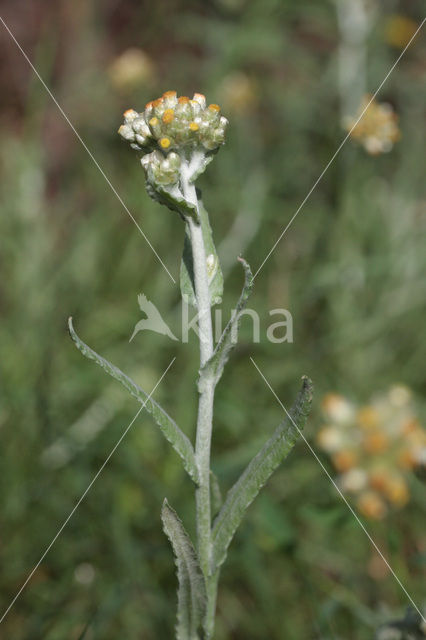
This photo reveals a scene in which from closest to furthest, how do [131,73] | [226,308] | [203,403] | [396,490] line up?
1. [203,403]
2. [396,490]
3. [226,308]
4. [131,73]

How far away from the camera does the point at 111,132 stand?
3.88m

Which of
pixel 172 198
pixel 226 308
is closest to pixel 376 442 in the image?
pixel 226 308

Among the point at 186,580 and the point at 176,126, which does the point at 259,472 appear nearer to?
the point at 186,580

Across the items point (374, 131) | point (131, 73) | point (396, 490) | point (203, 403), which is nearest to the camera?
point (203, 403)

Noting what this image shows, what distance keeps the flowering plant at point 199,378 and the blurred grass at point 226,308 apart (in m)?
0.32

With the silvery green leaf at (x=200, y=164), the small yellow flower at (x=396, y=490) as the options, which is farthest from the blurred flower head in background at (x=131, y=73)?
the small yellow flower at (x=396, y=490)

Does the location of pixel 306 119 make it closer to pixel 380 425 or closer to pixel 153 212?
pixel 153 212

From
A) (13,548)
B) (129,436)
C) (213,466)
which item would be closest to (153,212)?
(129,436)

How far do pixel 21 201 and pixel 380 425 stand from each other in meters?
1.86

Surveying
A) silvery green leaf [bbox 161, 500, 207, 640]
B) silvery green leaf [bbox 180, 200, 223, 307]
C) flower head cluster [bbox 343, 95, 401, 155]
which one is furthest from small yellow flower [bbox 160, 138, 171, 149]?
flower head cluster [bbox 343, 95, 401, 155]

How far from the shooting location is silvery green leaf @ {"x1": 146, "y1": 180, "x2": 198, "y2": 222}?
3.76ft

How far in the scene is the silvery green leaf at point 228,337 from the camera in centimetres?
112

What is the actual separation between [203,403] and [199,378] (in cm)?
5

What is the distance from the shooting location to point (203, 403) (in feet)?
4.01
